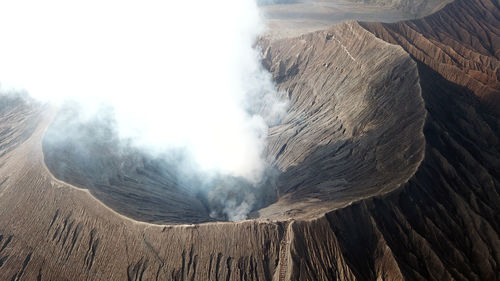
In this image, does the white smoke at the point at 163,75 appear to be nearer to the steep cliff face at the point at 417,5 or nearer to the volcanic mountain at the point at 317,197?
the volcanic mountain at the point at 317,197

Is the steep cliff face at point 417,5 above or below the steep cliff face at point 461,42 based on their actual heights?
below

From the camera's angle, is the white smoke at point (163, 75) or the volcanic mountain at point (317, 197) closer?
the volcanic mountain at point (317, 197)

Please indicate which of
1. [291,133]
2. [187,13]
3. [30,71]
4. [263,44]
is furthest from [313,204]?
[187,13]

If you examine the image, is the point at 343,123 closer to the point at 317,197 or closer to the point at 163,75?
the point at 317,197

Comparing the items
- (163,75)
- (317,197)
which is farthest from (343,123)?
(163,75)

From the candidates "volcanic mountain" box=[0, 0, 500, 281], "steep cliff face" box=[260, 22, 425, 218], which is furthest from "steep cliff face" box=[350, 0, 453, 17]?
"steep cliff face" box=[260, 22, 425, 218]

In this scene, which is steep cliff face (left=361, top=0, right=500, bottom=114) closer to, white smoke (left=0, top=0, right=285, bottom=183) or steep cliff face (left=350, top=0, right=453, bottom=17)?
steep cliff face (left=350, top=0, right=453, bottom=17)

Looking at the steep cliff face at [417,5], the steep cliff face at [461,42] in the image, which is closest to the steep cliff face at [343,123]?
the steep cliff face at [461,42]
